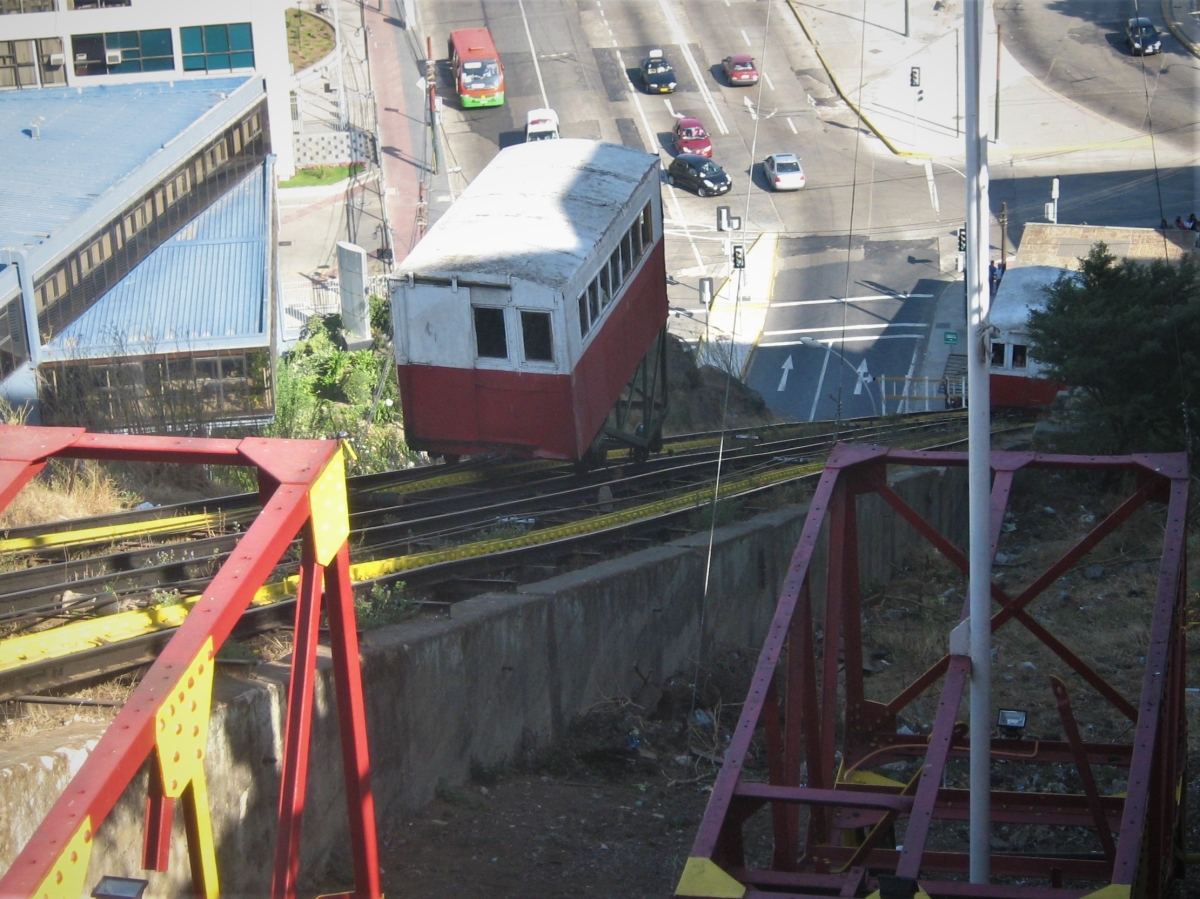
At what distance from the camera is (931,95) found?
4622cm

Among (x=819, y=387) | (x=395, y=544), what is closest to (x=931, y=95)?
(x=819, y=387)

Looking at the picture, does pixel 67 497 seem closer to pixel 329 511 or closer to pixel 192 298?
pixel 329 511

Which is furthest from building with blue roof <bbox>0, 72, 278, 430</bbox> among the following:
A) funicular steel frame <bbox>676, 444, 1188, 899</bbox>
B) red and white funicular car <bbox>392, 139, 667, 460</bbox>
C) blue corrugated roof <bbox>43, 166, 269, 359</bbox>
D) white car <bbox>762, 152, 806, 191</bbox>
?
white car <bbox>762, 152, 806, 191</bbox>

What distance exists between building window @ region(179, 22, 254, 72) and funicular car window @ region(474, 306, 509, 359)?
27806 mm

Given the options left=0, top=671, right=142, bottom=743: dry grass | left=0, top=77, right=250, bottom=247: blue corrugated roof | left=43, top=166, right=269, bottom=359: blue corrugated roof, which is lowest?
left=43, top=166, right=269, bottom=359: blue corrugated roof

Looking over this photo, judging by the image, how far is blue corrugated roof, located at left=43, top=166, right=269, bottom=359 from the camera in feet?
75.6

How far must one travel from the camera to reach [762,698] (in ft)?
22.9

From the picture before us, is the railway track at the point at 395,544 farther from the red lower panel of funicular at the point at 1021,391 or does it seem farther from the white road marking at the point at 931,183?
the white road marking at the point at 931,183

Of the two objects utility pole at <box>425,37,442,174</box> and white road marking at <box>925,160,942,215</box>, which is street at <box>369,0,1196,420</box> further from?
utility pole at <box>425,37,442,174</box>

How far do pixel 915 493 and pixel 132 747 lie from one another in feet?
49.5

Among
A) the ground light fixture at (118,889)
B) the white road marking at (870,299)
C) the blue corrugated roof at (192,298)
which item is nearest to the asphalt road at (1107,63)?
the white road marking at (870,299)

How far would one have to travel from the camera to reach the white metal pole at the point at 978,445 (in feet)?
19.4

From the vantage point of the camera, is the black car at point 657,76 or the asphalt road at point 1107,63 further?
the black car at point 657,76

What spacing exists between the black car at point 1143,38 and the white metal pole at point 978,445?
45905mm
